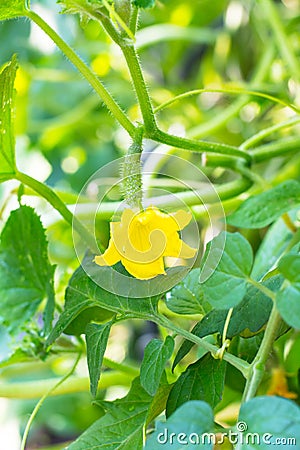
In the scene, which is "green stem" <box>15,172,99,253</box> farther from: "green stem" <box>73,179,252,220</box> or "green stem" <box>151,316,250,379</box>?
"green stem" <box>151,316,250,379</box>

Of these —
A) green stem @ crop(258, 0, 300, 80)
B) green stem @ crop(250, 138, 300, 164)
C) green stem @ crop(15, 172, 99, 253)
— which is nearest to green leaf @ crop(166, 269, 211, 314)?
green stem @ crop(15, 172, 99, 253)

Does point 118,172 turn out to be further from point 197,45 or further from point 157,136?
point 197,45

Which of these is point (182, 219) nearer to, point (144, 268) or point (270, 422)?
point (144, 268)

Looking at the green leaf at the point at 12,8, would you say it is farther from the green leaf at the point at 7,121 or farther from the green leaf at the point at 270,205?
the green leaf at the point at 270,205

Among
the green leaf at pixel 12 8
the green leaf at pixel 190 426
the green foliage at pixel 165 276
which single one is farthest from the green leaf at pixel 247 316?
the green leaf at pixel 12 8

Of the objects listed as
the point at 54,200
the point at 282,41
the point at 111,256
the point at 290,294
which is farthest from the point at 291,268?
the point at 282,41

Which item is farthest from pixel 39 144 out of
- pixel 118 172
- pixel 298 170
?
pixel 118 172
